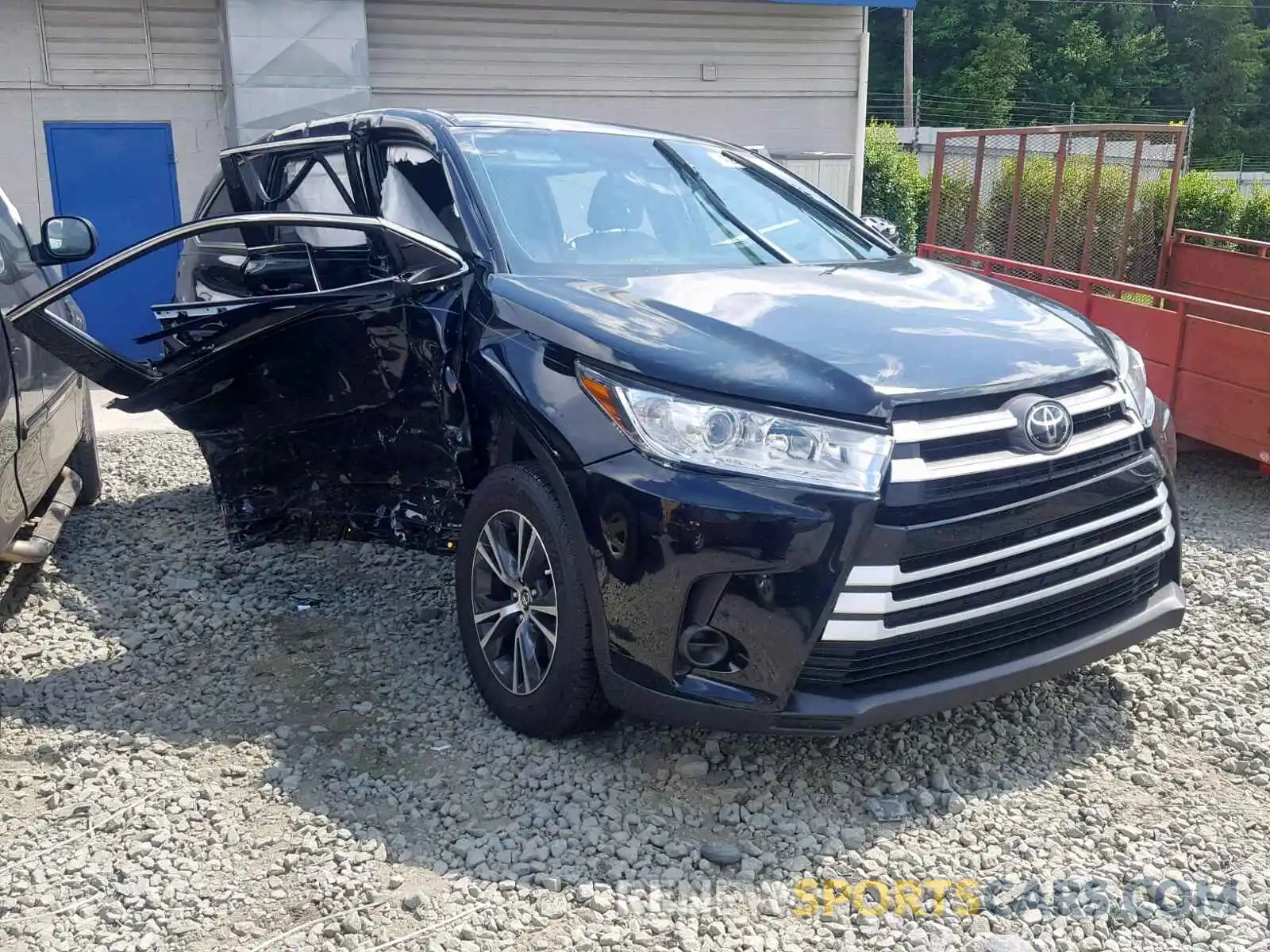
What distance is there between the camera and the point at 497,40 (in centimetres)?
1121

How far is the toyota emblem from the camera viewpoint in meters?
2.95

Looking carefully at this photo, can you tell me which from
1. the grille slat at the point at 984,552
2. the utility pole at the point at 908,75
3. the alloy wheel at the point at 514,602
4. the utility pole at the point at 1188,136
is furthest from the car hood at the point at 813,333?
the utility pole at the point at 908,75

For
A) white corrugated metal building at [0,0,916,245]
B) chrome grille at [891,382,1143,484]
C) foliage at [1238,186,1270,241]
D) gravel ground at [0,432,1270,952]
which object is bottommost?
gravel ground at [0,432,1270,952]

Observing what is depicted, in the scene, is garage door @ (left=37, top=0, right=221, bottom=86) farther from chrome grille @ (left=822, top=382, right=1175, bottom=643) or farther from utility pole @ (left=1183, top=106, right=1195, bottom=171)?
chrome grille @ (left=822, top=382, right=1175, bottom=643)

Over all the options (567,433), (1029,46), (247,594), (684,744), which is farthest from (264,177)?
(1029,46)

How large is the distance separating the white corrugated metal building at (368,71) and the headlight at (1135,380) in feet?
27.4

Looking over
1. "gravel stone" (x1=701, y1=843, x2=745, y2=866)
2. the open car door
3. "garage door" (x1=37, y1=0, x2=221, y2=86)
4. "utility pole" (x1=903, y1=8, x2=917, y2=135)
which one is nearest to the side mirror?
the open car door

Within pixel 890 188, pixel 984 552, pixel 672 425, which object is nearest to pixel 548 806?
pixel 672 425

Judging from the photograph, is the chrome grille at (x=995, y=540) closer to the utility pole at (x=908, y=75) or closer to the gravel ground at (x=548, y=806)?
the gravel ground at (x=548, y=806)

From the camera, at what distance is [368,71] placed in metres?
10.5

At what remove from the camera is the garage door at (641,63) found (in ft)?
36.1

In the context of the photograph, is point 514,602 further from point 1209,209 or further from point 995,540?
point 1209,209

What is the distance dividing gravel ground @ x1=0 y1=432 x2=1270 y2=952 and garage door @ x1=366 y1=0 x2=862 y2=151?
7954 mm

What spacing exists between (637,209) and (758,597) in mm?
1749
